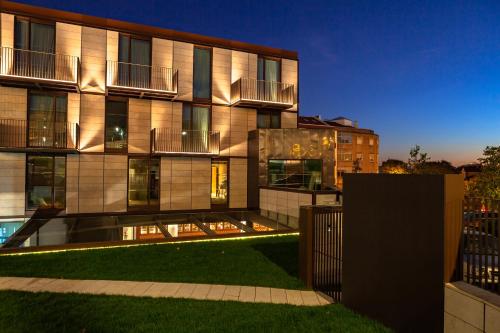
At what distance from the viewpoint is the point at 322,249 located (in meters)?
6.45

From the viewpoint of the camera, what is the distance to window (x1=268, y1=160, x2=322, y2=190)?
719 inches

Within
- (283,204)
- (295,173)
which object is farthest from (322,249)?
(295,173)

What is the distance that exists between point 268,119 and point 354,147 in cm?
4449

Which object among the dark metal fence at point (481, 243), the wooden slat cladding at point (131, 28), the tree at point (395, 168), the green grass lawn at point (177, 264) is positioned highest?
the wooden slat cladding at point (131, 28)

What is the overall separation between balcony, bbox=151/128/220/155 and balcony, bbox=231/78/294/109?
245 cm

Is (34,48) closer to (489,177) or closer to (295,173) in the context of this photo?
(295,173)

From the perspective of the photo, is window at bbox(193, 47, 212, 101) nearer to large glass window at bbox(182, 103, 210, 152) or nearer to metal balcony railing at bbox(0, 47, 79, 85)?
large glass window at bbox(182, 103, 210, 152)

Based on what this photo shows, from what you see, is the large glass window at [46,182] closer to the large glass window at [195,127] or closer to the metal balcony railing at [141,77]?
the metal balcony railing at [141,77]

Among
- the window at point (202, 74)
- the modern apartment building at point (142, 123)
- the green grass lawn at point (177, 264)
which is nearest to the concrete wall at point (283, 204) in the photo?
the modern apartment building at point (142, 123)

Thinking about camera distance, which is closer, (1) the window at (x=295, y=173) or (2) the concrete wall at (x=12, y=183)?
(2) the concrete wall at (x=12, y=183)

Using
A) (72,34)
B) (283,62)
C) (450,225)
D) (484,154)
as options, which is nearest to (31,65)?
(72,34)

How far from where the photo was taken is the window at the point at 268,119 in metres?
19.9

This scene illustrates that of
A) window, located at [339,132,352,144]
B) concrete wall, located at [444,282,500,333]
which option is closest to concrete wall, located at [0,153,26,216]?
concrete wall, located at [444,282,500,333]

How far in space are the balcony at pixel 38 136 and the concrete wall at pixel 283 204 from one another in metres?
9.48
